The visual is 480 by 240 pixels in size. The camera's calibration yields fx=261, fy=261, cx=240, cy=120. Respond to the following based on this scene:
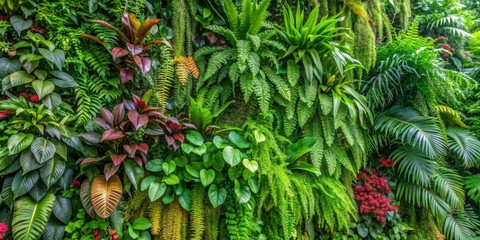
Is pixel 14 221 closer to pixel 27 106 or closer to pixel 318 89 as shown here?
pixel 27 106

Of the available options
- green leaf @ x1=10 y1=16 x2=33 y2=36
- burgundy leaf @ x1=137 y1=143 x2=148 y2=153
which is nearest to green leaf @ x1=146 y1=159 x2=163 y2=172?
burgundy leaf @ x1=137 y1=143 x2=148 y2=153

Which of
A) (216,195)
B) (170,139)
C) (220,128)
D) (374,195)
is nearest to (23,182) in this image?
(170,139)

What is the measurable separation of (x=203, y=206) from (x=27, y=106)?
131 cm

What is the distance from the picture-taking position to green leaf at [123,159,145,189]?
170cm

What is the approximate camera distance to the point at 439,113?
9.39ft

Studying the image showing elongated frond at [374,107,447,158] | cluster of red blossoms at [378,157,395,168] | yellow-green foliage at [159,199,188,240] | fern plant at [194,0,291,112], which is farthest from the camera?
cluster of red blossoms at [378,157,395,168]

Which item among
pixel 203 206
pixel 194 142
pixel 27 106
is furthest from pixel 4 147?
pixel 203 206

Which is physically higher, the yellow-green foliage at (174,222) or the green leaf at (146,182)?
the green leaf at (146,182)

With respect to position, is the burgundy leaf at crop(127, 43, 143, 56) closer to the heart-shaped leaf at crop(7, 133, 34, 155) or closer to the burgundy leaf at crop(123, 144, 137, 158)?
the burgundy leaf at crop(123, 144, 137, 158)

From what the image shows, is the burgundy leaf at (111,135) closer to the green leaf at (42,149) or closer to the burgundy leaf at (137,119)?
the burgundy leaf at (137,119)

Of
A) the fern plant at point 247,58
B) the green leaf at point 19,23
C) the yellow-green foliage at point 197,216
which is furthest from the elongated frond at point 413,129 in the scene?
the green leaf at point 19,23

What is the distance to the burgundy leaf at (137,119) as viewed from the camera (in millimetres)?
1671

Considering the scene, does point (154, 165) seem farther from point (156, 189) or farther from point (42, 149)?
point (42, 149)

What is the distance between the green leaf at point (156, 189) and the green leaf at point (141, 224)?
0.65 feet
